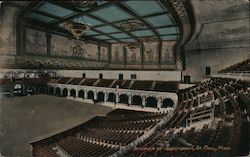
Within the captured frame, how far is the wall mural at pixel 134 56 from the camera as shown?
1514 mm

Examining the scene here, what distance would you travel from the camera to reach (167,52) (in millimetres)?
1505

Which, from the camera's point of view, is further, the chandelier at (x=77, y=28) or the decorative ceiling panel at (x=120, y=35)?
the decorative ceiling panel at (x=120, y=35)

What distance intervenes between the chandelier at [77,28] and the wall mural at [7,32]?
1.07 ft

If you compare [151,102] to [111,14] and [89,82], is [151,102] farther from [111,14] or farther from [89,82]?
[111,14]

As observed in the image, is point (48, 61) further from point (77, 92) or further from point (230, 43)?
point (230, 43)

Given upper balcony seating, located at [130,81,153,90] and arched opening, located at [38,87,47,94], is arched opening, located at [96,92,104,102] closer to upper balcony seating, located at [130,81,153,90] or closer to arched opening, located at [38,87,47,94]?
upper balcony seating, located at [130,81,153,90]

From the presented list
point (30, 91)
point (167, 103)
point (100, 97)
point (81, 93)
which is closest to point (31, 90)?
point (30, 91)

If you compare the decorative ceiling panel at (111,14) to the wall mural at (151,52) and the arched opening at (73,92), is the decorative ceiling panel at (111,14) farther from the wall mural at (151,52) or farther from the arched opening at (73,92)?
the arched opening at (73,92)

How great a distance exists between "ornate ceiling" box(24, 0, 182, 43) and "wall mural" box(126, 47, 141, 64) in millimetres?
82

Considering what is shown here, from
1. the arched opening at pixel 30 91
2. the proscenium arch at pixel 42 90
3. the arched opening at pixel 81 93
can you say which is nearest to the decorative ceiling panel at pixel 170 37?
the arched opening at pixel 81 93

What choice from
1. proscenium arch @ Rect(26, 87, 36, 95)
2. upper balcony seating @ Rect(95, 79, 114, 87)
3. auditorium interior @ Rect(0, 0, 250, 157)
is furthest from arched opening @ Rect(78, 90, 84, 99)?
proscenium arch @ Rect(26, 87, 36, 95)

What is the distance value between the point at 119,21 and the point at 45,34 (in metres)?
0.48

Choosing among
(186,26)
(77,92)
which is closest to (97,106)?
(77,92)

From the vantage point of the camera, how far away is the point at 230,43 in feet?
5.05
